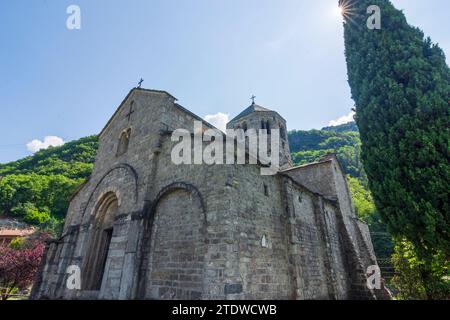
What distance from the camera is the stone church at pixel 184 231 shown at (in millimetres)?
6391

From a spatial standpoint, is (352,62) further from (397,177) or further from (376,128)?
(397,177)

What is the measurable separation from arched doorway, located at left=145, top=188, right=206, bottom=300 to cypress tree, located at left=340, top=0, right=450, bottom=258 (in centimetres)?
533

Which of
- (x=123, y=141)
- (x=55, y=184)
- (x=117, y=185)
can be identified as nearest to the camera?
(x=117, y=185)

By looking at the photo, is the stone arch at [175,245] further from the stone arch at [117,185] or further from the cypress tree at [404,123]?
the cypress tree at [404,123]

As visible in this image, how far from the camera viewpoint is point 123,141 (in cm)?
1158

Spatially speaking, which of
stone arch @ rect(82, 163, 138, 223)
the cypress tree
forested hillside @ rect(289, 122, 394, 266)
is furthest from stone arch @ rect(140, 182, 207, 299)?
forested hillside @ rect(289, 122, 394, 266)

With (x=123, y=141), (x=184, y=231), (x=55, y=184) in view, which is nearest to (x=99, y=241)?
(x=123, y=141)

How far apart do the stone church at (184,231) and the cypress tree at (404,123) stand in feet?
11.1

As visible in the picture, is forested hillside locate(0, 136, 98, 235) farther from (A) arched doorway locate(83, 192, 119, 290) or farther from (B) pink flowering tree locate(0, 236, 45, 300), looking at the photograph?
(A) arched doorway locate(83, 192, 119, 290)

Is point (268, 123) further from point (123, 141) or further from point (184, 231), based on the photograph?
point (184, 231)

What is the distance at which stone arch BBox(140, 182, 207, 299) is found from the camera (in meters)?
6.33

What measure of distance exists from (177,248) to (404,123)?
724cm

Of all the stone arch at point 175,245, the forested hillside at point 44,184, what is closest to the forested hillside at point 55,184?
the forested hillside at point 44,184
